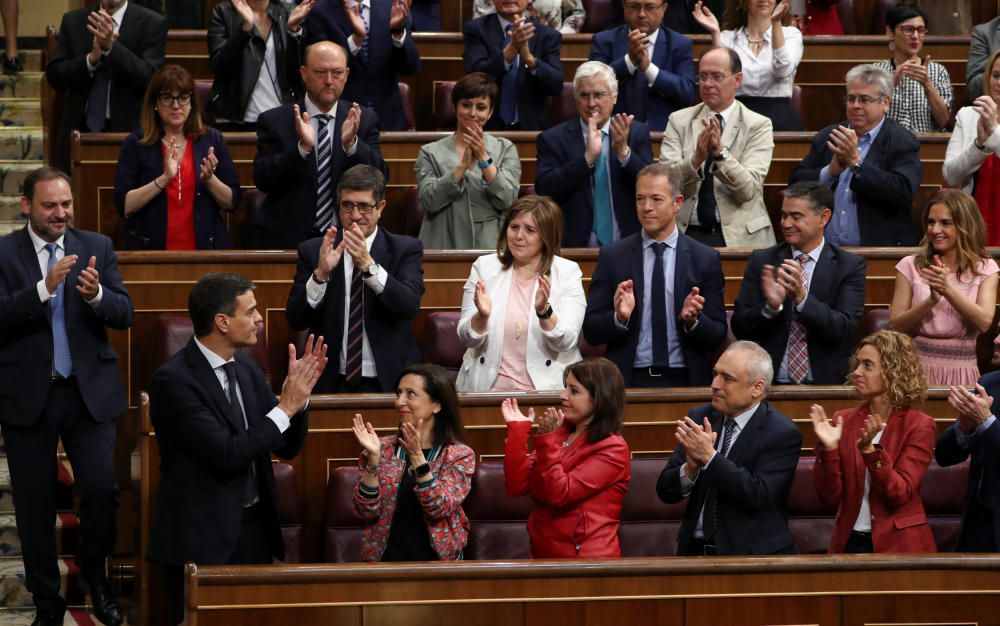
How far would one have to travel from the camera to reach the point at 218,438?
321cm

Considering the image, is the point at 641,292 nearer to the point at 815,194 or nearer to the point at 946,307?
the point at 815,194

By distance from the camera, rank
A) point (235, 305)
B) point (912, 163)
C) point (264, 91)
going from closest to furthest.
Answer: point (235, 305)
point (912, 163)
point (264, 91)

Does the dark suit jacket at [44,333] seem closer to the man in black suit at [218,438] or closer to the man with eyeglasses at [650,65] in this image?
the man in black suit at [218,438]

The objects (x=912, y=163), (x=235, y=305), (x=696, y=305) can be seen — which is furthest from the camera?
(x=912, y=163)

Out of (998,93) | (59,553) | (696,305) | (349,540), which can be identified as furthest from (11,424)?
(998,93)

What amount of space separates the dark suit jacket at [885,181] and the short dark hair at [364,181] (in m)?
1.52

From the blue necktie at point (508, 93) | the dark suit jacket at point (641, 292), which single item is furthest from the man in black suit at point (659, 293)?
the blue necktie at point (508, 93)

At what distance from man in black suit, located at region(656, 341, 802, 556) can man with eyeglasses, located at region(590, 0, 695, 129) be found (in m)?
2.09

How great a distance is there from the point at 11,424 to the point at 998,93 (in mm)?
3275

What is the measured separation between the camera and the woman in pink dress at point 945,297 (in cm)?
414

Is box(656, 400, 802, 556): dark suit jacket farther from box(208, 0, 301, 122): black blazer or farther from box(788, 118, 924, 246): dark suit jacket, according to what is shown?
box(208, 0, 301, 122): black blazer

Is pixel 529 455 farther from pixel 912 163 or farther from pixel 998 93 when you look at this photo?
pixel 998 93

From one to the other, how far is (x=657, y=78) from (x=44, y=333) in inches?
97.6

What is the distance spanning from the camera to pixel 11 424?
3.73m
